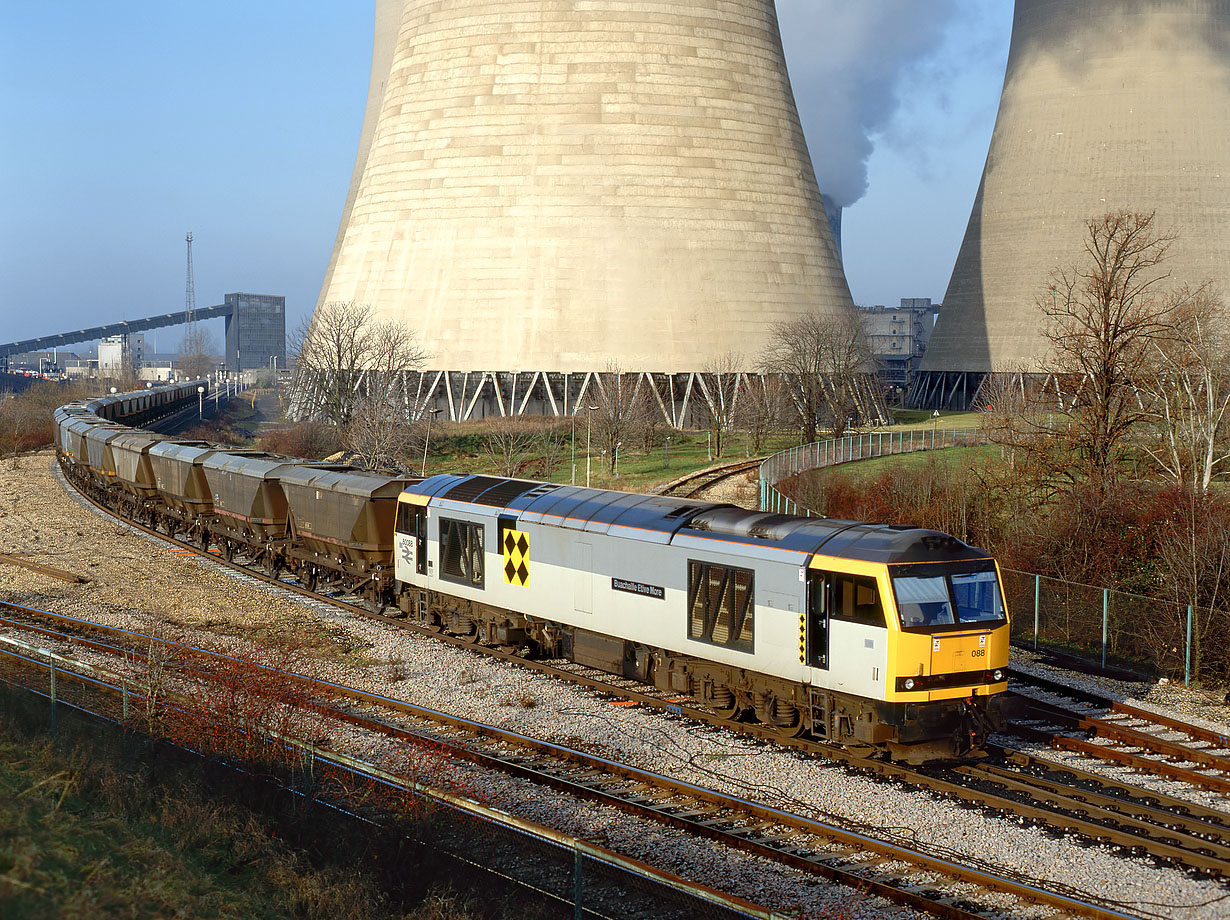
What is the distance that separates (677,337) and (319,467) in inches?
1294

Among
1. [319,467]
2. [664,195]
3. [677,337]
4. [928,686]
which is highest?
[664,195]

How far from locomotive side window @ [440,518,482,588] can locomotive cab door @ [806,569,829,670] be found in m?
7.64

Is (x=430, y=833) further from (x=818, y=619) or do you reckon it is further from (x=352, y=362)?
(x=352, y=362)

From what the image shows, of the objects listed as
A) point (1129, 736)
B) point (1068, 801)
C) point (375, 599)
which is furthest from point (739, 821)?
point (375, 599)

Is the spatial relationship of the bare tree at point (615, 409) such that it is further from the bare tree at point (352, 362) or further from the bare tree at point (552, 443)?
the bare tree at point (352, 362)

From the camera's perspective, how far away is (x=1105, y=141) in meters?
64.3

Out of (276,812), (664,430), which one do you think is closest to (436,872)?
(276,812)

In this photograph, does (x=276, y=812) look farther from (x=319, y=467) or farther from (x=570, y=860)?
(x=319, y=467)

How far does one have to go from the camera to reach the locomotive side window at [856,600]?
45.9 ft

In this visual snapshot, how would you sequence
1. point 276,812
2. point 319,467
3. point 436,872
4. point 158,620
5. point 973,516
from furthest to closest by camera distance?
point 973,516 → point 319,467 → point 158,620 → point 276,812 → point 436,872

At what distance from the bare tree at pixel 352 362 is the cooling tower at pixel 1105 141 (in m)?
34.4

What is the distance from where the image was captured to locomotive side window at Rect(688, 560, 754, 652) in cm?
1555

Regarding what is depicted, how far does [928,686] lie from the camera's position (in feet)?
45.4

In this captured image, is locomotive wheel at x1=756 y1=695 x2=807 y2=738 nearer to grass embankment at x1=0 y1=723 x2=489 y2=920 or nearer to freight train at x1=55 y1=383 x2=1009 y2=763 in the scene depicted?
freight train at x1=55 y1=383 x2=1009 y2=763
